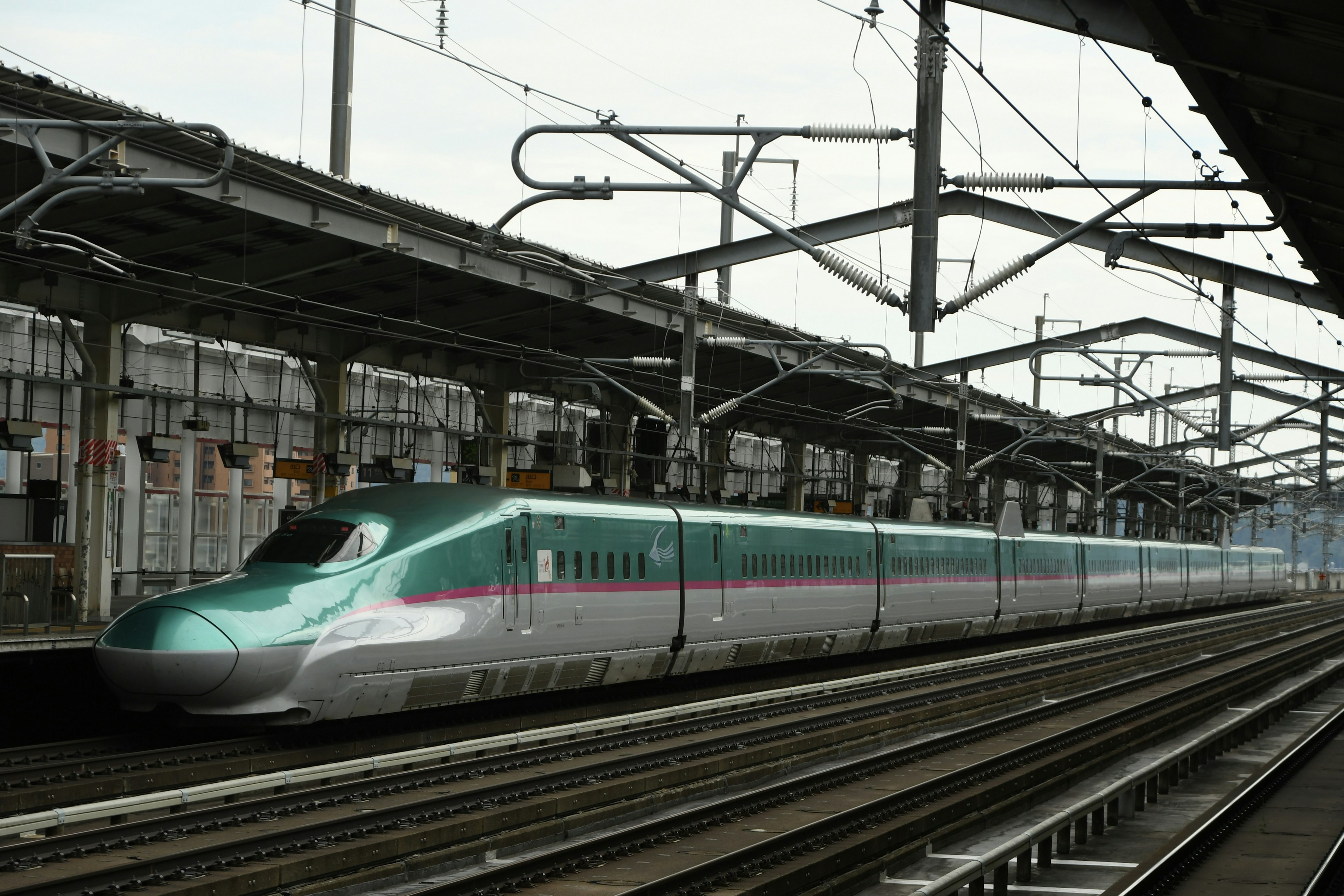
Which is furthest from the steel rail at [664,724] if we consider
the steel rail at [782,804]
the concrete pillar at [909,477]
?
the concrete pillar at [909,477]

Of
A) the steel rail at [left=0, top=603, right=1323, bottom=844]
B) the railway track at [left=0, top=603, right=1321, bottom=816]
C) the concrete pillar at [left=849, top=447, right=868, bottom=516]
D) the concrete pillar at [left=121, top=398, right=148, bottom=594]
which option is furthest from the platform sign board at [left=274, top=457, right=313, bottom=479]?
the concrete pillar at [left=849, top=447, right=868, bottom=516]

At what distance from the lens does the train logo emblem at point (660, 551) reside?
67.5 ft

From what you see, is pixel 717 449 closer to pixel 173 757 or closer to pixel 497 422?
pixel 497 422

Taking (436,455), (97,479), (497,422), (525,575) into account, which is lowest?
(525,575)

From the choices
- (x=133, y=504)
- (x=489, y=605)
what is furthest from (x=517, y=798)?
(x=133, y=504)

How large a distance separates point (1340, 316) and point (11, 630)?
20.0 metres

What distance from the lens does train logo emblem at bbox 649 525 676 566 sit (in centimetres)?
2058

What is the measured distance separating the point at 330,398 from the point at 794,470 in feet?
78.5

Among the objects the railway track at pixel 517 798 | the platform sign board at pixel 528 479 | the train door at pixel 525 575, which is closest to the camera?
the railway track at pixel 517 798

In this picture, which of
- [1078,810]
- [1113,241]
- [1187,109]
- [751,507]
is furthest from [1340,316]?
[1078,810]

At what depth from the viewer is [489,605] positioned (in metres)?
16.7

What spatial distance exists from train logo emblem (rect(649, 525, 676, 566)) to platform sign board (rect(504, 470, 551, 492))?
14081mm

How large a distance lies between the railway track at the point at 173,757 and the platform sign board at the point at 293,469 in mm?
13661

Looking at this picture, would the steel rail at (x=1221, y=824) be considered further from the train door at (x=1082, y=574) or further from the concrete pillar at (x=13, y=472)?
the concrete pillar at (x=13, y=472)
